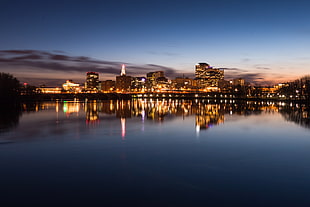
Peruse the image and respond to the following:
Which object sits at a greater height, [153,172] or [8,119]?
[8,119]

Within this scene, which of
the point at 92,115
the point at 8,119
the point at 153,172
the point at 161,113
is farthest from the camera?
the point at 161,113

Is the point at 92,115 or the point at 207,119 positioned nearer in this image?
the point at 207,119

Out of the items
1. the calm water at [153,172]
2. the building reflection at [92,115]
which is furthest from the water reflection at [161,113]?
the calm water at [153,172]

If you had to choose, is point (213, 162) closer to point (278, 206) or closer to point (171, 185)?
point (171, 185)

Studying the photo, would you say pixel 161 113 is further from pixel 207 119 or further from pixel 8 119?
pixel 8 119

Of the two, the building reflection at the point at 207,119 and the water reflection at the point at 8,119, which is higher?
the water reflection at the point at 8,119

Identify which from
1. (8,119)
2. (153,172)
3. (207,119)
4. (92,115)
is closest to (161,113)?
(92,115)

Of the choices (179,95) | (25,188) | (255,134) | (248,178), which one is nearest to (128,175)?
(25,188)

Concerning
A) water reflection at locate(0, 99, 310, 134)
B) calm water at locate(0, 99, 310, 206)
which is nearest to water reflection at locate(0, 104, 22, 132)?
water reflection at locate(0, 99, 310, 134)

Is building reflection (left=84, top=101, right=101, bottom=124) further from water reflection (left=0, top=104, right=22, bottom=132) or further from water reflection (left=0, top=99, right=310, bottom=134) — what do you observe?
water reflection (left=0, top=104, right=22, bottom=132)

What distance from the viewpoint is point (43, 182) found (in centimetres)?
891

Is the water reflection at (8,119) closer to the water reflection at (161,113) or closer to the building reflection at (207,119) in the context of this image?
the water reflection at (161,113)

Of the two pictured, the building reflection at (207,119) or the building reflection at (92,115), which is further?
the building reflection at (92,115)

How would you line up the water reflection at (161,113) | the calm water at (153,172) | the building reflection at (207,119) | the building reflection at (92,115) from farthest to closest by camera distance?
the building reflection at (92,115) → the water reflection at (161,113) → the building reflection at (207,119) → the calm water at (153,172)
